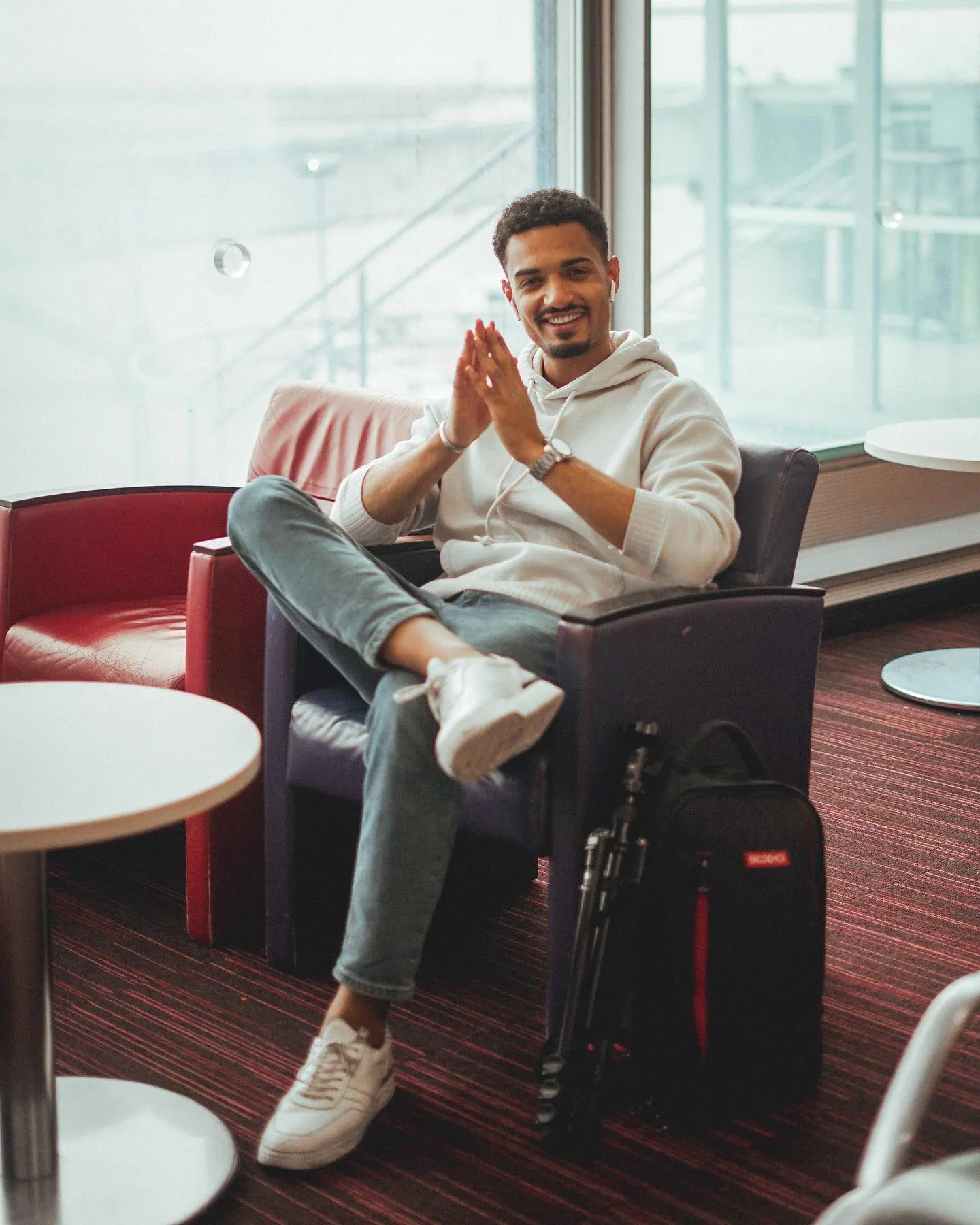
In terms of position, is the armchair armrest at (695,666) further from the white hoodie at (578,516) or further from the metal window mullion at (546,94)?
the metal window mullion at (546,94)

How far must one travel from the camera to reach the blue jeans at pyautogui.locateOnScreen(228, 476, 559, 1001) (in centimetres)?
196

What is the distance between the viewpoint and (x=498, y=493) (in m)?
2.43

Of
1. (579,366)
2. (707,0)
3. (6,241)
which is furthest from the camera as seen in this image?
(707,0)

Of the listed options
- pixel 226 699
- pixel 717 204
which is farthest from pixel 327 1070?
pixel 717 204

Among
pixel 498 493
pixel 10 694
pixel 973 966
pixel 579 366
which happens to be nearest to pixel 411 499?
pixel 498 493

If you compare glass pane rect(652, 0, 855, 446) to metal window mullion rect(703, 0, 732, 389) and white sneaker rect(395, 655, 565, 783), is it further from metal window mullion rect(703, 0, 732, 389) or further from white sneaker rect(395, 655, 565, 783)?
white sneaker rect(395, 655, 565, 783)

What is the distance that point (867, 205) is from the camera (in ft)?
15.8

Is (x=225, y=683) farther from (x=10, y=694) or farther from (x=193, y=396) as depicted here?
(x=193, y=396)

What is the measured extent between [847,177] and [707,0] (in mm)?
827

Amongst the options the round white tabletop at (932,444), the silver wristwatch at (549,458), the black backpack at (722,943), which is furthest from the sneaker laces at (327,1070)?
the round white tabletop at (932,444)

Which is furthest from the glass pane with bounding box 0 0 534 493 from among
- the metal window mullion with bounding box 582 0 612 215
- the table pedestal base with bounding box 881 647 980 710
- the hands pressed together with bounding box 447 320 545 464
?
the table pedestal base with bounding box 881 647 980 710

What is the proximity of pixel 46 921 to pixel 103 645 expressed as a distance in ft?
2.92

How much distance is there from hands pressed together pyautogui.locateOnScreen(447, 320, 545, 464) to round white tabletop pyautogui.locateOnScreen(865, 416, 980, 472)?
5.31 feet

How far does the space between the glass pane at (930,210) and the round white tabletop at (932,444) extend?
3.28ft
